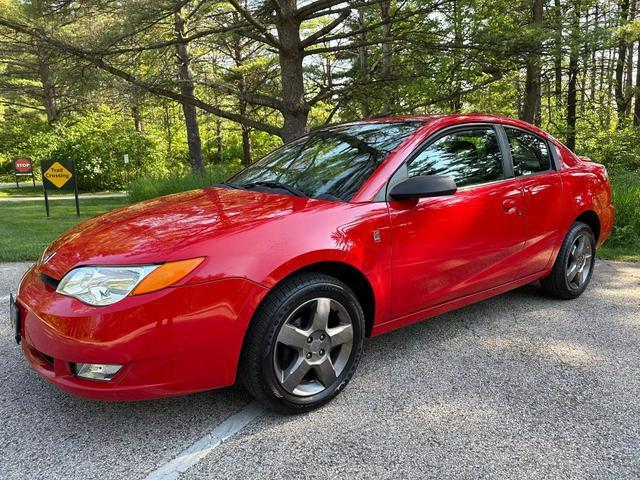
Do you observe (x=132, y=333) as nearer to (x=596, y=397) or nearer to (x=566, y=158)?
(x=596, y=397)

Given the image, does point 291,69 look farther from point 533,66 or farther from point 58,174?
point 58,174

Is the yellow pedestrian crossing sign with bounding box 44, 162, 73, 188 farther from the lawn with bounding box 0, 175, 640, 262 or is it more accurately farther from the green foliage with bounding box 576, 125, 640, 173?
the green foliage with bounding box 576, 125, 640, 173

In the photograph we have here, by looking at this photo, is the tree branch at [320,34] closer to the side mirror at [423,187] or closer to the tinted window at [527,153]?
the tinted window at [527,153]

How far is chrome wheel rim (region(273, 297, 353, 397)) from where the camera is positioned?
2355 millimetres

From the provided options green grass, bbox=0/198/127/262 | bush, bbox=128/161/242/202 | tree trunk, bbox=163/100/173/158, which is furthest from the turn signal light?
tree trunk, bbox=163/100/173/158

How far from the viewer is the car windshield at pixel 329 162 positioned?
2852 millimetres

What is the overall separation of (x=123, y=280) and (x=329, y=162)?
1559 mm

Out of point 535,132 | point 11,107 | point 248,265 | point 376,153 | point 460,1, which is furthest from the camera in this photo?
point 11,107

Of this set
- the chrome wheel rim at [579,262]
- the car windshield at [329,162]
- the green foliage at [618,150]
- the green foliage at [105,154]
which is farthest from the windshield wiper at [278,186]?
the green foliage at [105,154]

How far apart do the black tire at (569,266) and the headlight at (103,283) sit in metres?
3.27

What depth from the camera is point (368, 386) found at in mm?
2705

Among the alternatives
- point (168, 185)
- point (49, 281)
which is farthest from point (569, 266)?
point (168, 185)

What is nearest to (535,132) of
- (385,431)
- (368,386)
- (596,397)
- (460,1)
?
(596,397)

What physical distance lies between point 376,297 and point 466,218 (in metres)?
0.86
